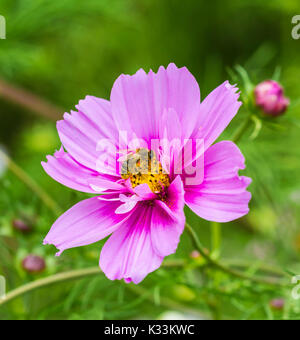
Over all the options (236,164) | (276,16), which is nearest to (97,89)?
(276,16)

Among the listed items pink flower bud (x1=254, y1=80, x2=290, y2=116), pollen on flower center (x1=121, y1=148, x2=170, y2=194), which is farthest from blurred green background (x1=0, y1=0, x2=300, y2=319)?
pollen on flower center (x1=121, y1=148, x2=170, y2=194)

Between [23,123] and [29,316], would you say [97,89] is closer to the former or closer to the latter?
[23,123]

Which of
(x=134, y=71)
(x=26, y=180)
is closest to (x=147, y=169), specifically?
(x=26, y=180)

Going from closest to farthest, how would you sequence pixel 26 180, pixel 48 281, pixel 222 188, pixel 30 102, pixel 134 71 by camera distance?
pixel 222 188 < pixel 48 281 < pixel 26 180 < pixel 30 102 < pixel 134 71

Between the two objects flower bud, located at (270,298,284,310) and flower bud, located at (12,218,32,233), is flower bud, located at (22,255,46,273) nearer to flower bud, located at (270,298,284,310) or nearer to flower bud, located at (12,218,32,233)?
flower bud, located at (12,218,32,233)

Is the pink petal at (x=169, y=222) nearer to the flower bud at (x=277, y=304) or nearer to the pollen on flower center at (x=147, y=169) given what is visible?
the pollen on flower center at (x=147, y=169)

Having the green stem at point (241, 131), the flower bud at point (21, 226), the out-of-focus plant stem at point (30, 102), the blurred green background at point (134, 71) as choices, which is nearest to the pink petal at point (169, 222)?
the green stem at point (241, 131)

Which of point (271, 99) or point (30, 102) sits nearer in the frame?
point (271, 99)

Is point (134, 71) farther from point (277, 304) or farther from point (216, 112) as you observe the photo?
point (216, 112)

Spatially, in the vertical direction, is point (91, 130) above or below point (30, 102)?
below
